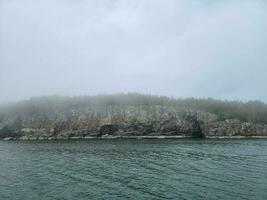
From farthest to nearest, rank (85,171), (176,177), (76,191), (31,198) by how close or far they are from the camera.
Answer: (85,171), (176,177), (76,191), (31,198)

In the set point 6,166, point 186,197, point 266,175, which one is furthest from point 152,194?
point 6,166

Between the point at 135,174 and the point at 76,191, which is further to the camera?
the point at 135,174

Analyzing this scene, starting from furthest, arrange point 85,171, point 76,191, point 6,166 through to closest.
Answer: point 6,166, point 85,171, point 76,191

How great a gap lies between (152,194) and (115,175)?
782 inches

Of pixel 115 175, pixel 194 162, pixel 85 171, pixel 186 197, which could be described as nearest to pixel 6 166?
pixel 85 171

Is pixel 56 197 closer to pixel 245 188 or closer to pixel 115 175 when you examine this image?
pixel 115 175

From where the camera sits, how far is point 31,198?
6081 cm

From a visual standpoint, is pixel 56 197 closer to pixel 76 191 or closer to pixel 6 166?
pixel 76 191

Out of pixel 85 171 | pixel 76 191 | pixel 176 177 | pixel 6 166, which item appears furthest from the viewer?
pixel 6 166

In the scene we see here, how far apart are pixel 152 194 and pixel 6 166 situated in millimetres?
47188

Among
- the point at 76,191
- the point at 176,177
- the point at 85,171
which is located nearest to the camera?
the point at 76,191

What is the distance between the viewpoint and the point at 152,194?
208ft

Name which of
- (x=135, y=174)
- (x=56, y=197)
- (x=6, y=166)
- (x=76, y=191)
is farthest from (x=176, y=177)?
(x=6, y=166)

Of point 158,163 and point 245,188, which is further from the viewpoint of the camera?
point 158,163
